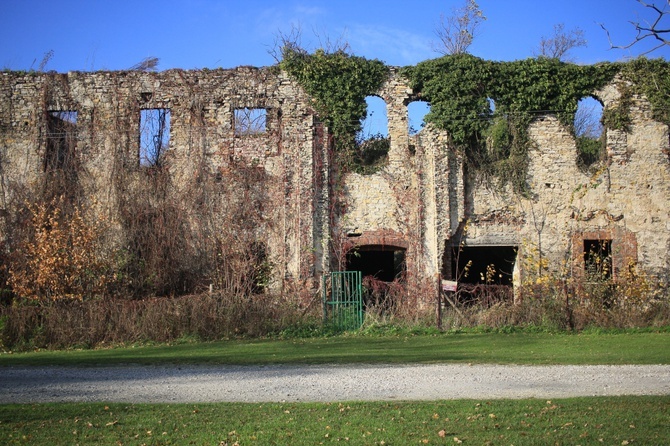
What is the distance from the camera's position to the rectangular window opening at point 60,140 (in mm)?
20969

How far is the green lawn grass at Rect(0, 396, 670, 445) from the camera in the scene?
7027 mm

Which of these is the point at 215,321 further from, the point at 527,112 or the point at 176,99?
the point at 527,112

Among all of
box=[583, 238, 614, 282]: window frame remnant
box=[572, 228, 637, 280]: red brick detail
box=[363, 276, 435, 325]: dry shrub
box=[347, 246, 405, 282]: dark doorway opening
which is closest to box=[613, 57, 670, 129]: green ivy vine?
box=[572, 228, 637, 280]: red brick detail

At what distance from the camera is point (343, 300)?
19.2 meters

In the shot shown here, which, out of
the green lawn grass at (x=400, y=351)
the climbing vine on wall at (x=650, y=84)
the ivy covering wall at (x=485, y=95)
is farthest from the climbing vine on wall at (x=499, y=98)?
the green lawn grass at (x=400, y=351)

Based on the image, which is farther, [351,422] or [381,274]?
[381,274]

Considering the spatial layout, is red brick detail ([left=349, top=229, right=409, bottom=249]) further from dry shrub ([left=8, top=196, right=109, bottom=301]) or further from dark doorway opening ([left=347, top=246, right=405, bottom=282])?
dry shrub ([left=8, top=196, right=109, bottom=301])

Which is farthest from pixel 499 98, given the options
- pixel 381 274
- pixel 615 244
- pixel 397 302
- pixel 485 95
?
pixel 381 274

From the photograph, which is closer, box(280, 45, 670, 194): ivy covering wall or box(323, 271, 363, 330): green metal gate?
box(323, 271, 363, 330): green metal gate

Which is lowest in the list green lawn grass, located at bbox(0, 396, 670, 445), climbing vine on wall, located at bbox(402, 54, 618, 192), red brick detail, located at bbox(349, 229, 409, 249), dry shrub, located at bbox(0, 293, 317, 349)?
green lawn grass, located at bbox(0, 396, 670, 445)

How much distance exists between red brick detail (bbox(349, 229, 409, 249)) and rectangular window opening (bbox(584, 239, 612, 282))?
5.11 metres

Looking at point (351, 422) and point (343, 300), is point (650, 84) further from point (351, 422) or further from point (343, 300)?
point (351, 422)

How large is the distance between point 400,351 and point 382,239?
21.8ft

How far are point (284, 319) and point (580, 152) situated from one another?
1024 cm
